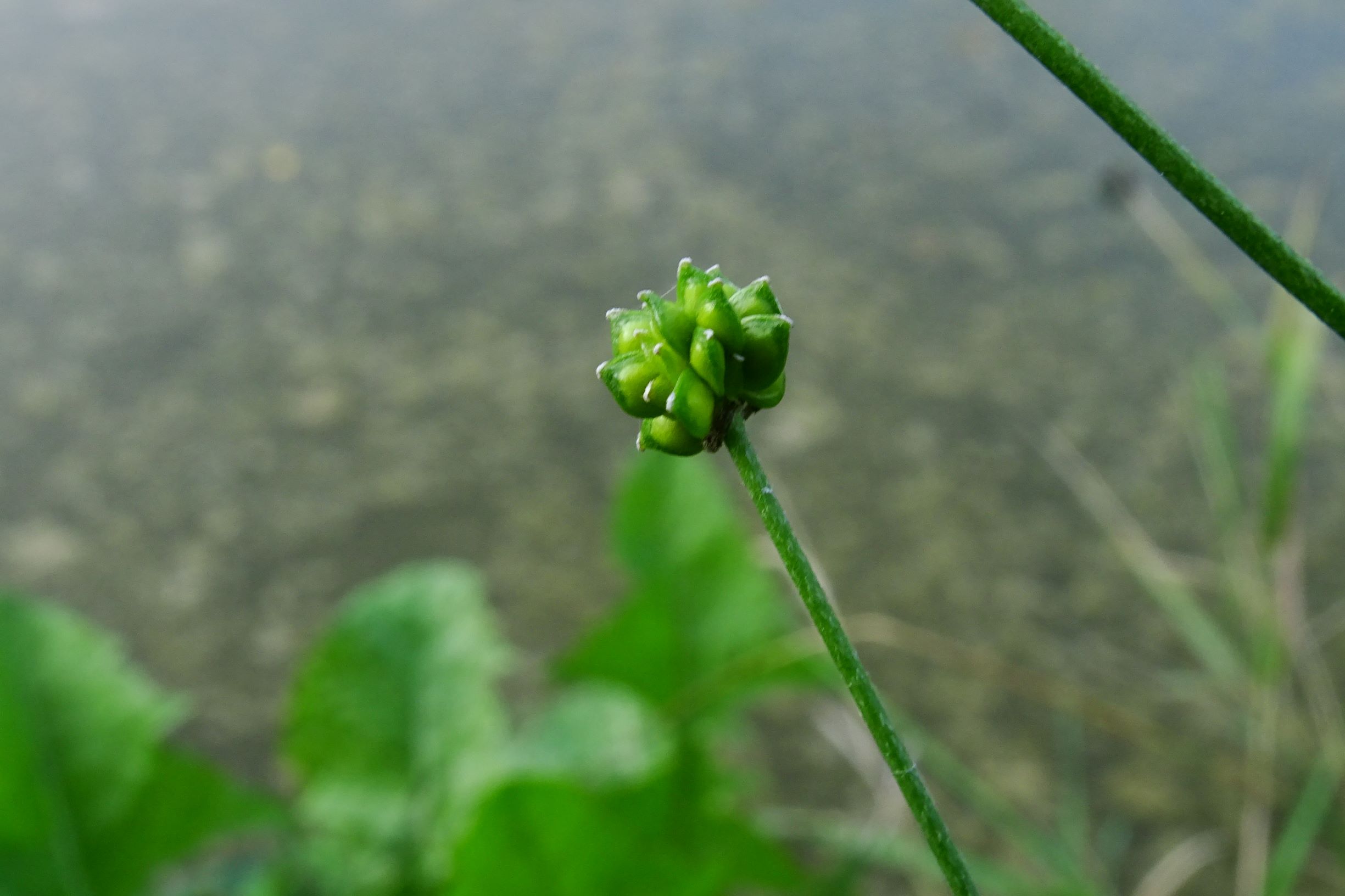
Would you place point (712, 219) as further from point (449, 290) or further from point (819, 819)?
point (819, 819)

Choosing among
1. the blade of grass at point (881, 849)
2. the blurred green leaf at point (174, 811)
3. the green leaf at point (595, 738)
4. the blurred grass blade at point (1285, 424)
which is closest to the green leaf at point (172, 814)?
the blurred green leaf at point (174, 811)

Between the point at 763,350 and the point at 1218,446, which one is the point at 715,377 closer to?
the point at 763,350

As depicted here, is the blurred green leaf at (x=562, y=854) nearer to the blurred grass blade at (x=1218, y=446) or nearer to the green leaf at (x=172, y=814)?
the green leaf at (x=172, y=814)

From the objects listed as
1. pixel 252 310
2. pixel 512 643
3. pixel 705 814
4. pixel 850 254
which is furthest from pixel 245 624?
pixel 850 254

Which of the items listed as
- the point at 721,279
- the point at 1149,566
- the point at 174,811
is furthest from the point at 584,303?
the point at 721,279

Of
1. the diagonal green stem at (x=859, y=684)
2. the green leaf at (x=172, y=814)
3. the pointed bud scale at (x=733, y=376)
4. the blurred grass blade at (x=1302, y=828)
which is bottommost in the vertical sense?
the diagonal green stem at (x=859, y=684)

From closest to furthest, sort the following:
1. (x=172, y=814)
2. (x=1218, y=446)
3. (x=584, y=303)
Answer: (x=172, y=814) < (x=1218, y=446) < (x=584, y=303)
